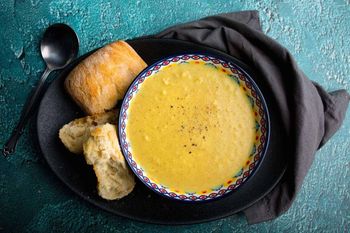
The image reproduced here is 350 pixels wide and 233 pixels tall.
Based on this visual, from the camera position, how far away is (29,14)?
193 cm

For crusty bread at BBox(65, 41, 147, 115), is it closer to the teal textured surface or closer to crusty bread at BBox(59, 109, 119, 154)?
crusty bread at BBox(59, 109, 119, 154)

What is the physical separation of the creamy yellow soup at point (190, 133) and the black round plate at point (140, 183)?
0.11 metres

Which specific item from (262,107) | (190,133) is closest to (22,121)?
Answer: (190,133)

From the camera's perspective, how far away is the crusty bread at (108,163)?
1.64 m

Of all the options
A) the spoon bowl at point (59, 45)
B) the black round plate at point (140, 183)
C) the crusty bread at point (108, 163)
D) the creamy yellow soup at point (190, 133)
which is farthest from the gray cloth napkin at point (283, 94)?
the crusty bread at point (108, 163)

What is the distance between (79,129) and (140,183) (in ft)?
1.01

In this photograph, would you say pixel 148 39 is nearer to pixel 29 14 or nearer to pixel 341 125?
pixel 29 14

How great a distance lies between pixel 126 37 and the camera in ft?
6.39

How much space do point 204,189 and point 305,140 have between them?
42 centimetres

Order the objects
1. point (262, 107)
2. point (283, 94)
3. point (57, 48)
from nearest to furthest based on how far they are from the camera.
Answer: point (262, 107), point (283, 94), point (57, 48)

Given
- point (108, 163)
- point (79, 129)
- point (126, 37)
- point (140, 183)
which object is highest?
point (126, 37)

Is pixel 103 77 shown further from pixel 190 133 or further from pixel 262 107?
pixel 262 107

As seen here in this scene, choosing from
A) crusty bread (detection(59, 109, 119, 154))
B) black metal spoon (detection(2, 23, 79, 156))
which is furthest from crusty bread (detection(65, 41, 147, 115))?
black metal spoon (detection(2, 23, 79, 156))

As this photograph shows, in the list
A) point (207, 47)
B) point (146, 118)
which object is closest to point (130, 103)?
point (146, 118)
